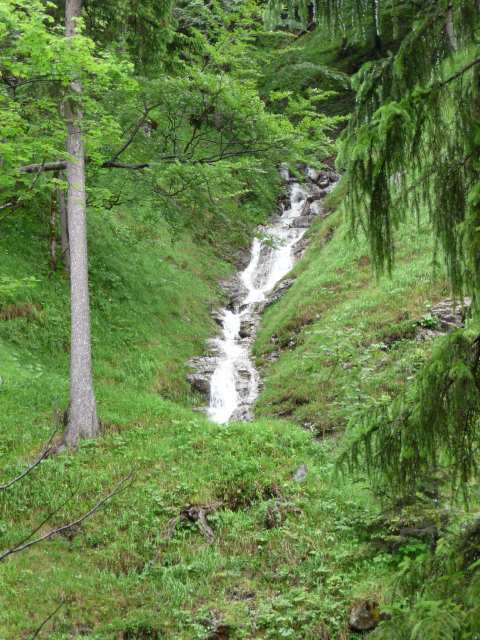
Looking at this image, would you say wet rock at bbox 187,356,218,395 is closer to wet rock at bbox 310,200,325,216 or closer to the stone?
the stone

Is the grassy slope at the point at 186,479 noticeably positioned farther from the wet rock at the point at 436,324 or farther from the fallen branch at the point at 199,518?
the wet rock at the point at 436,324

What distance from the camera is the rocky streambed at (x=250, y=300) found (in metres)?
15.6

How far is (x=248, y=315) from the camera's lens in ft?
70.0

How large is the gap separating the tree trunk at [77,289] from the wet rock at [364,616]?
6.56 metres

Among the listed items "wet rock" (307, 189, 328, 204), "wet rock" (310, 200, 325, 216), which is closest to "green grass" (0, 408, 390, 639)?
"wet rock" (310, 200, 325, 216)

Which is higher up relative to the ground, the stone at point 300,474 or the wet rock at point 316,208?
the wet rock at point 316,208

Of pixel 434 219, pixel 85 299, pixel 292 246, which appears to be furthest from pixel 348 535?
pixel 292 246

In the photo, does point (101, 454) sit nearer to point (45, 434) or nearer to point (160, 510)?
point (45, 434)

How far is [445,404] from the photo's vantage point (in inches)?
130

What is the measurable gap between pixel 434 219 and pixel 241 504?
6.78 m

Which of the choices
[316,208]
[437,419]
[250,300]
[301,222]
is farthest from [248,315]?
[437,419]

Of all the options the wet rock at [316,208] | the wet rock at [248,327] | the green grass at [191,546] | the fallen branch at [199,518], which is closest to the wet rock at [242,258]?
the wet rock at [316,208]

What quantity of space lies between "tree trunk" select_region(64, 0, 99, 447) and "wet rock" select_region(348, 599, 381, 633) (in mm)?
6563

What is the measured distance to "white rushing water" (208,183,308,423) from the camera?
50.5 ft
